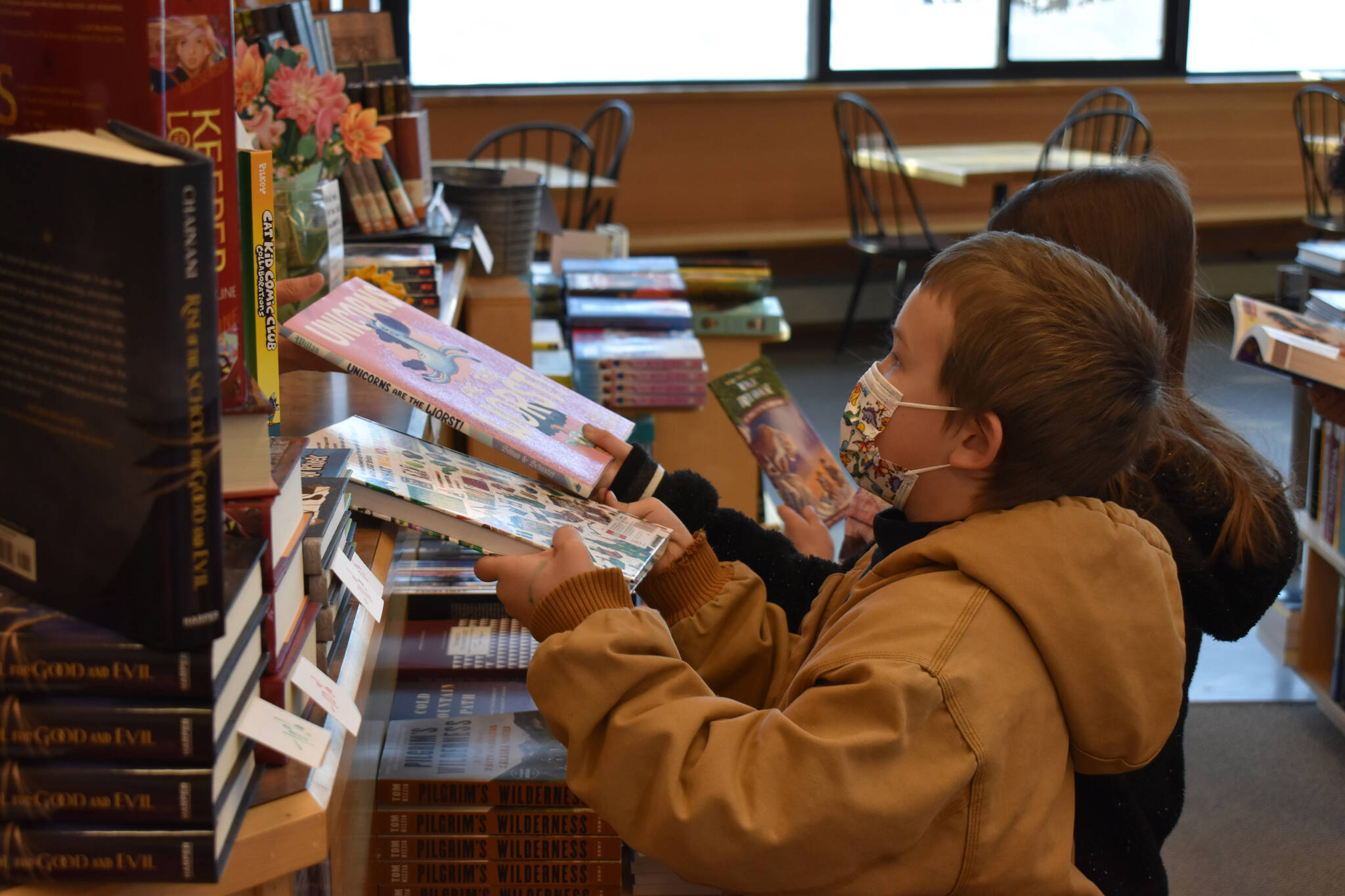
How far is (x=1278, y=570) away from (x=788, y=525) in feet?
2.18

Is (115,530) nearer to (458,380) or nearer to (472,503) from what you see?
(472,503)

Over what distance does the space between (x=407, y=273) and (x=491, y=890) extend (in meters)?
0.89

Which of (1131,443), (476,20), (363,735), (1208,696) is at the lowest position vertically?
(1208,696)

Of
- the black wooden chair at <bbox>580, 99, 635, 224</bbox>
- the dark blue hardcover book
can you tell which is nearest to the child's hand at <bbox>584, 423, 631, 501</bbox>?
the dark blue hardcover book

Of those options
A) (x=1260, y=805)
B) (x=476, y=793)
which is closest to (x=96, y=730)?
(x=476, y=793)

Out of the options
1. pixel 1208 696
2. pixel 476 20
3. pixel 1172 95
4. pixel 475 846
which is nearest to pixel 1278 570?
pixel 475 846

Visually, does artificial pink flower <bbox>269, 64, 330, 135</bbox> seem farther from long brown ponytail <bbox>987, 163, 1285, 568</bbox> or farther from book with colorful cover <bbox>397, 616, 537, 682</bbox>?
long brown ponytail <bbox>987, 163, 1285, 568</bbox>

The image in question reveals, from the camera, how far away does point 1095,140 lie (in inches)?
217

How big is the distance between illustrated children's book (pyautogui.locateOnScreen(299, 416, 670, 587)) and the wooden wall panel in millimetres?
4233

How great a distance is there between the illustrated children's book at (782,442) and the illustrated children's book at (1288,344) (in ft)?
2.72

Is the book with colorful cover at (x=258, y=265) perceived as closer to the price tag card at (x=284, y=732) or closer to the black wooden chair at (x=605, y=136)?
the price tag card at (x=284, y=732)

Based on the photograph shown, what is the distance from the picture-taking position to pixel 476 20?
215 inches

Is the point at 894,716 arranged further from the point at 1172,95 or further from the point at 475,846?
the point at 1172,95

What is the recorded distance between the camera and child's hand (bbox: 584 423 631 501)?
1282 mm
